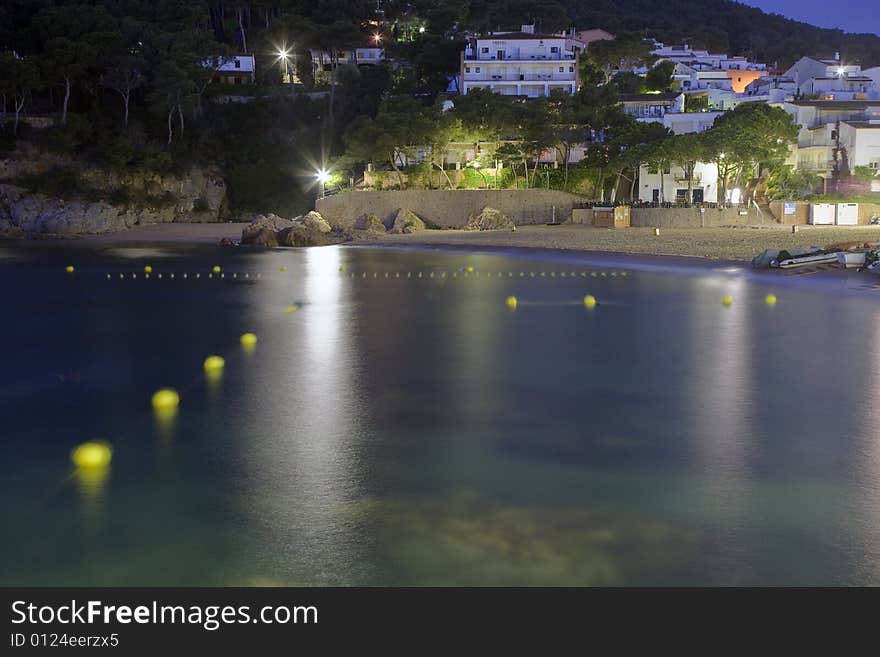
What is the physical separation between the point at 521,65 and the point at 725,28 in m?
70.4

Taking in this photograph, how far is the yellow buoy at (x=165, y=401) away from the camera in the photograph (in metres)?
12.2

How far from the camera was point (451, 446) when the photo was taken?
10.4 m

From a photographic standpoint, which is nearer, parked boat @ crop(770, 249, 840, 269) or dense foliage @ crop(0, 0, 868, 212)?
parked boat @ crop(770, 249, 840, 269)

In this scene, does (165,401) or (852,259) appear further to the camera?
(852,259)

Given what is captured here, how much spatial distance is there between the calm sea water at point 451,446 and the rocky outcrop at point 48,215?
3946 cm

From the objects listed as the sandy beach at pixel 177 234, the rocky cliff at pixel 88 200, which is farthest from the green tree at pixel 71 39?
the sandy beach at pixel 177 234

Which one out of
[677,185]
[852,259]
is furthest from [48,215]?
[852,259]

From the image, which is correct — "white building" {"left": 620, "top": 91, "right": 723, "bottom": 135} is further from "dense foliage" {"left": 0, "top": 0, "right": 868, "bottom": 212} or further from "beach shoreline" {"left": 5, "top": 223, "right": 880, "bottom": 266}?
"beach shoreline" {"left": 5, "top": 223, "right": 880, "bottom": 266}

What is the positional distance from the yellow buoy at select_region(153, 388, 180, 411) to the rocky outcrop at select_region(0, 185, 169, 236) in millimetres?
49597

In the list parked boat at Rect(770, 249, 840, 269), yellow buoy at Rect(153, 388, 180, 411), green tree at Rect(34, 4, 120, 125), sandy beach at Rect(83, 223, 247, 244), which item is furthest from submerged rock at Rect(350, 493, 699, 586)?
green tree at Rect(34, 4, 120, 125)

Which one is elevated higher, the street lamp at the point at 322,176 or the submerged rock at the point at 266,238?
the street lamp at the point at 322,176

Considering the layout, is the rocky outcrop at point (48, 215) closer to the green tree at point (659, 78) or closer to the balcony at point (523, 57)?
the balcony at point (523, 57)

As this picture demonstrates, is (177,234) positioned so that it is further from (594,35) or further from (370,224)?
(594,35)

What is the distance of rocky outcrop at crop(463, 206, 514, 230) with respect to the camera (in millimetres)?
48906
